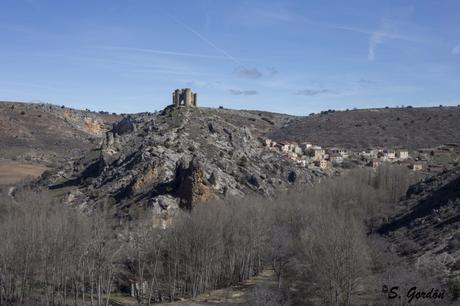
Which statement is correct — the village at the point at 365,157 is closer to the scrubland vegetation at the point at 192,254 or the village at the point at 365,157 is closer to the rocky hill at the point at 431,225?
the rocky hill at the point at 431,225

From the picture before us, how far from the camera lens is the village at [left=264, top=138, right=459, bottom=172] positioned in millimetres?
118294

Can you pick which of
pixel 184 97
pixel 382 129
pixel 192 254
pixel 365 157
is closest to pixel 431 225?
pixel 192 254

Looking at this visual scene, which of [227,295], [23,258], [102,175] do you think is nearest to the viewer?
[23,258]

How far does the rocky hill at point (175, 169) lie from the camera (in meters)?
71.7

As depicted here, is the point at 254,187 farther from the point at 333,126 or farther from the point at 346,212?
the point at 333,126

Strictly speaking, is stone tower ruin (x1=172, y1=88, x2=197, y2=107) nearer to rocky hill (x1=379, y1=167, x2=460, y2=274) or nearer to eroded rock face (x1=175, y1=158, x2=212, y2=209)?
eroded rock face (x1=175, y1=158, x2=212, y2=209)

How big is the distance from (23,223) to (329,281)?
90.7 ft

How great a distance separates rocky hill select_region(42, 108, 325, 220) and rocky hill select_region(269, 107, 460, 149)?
5936 centimetres

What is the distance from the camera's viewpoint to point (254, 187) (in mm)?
84125

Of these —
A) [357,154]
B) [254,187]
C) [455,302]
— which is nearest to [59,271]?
[455,302]

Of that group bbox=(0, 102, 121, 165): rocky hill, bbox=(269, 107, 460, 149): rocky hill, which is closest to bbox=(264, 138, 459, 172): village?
bbox=(269, 107, 460, 149): rocky hill

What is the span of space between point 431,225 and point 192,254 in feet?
75.4

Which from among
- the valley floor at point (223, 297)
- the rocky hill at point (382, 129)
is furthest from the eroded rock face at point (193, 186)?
the rocky hill at point (382, 129)

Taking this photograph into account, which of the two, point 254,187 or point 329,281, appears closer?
point 329,281
